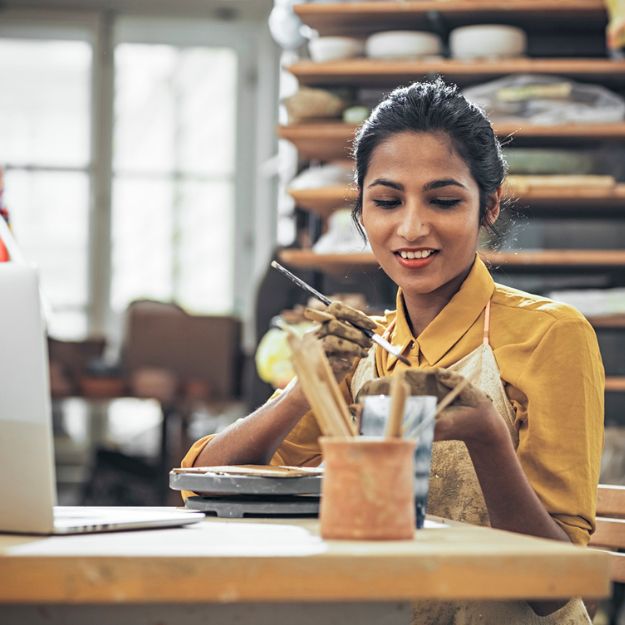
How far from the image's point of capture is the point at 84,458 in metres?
7.11

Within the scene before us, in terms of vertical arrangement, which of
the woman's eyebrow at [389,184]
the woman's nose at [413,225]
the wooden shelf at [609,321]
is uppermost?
the woman's eyebrow at [389,184]

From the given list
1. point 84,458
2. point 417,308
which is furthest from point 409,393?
point 84,458

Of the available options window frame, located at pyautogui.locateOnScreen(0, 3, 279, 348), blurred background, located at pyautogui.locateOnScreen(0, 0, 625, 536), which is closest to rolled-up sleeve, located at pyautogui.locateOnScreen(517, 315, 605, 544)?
blurred background, located at pyautogui.locateOnScreen(0, 0, 625, 536)

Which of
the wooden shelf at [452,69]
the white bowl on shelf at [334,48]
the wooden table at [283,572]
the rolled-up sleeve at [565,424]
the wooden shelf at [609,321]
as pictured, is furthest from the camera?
the white bowl on shelf at [334,48]

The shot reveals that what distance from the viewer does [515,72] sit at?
3840mm

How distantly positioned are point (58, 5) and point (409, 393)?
6.49 m

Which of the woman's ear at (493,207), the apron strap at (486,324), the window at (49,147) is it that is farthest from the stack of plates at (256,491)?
the window at (49,147)

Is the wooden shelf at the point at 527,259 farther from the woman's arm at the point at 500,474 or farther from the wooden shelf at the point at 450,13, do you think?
the woman's arm at the point at 500,474

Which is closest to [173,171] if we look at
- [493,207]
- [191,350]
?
[191,350]

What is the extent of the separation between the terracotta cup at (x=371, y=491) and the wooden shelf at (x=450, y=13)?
3032 millimetres

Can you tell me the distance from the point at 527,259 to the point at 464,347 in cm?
209

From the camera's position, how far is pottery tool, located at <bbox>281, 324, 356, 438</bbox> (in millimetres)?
1107

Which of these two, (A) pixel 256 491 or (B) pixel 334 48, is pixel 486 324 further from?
(B) pixel 334 48

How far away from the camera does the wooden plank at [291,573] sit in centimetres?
92
